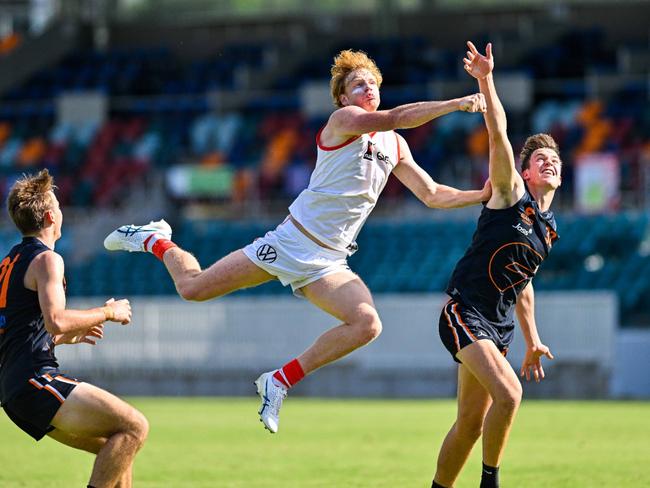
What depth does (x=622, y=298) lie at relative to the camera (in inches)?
936

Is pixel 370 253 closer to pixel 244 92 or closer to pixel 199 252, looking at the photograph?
pixel 199 252

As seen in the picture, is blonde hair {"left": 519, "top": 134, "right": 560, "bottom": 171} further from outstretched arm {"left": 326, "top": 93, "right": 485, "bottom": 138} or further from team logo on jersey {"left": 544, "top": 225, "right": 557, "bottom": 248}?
outstretched arm {"left": 326, "top": 93, "right": 485, "bottom": 138}

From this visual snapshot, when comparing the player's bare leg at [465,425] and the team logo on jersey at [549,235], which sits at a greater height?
the team logo on jersey at [549,235]

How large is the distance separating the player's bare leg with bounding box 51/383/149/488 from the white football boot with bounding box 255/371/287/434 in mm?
1408

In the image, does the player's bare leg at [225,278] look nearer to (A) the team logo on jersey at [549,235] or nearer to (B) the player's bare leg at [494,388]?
(B) the player's bare leg at [494,388]

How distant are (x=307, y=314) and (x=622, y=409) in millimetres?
7550

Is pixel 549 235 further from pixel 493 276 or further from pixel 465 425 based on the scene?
pixel 465 425

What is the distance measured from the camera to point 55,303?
7.39 metres

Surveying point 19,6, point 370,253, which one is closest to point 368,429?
point 370,253

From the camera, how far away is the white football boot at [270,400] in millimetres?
8898

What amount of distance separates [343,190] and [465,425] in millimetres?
1734

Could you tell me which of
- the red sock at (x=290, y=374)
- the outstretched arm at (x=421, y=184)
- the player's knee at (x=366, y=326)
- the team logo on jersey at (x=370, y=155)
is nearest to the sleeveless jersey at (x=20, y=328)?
the red sock at (x=290, y=374)

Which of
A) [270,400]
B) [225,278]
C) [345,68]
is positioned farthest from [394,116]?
[270,400]

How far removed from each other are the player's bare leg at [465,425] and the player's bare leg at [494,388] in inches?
8.4
